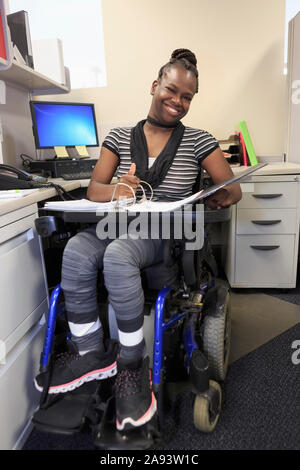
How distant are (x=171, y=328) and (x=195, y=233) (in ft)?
1.02

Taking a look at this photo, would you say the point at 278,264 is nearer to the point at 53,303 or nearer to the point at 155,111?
the point at 155,111

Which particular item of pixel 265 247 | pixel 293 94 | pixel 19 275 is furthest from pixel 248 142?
pixel 19 275

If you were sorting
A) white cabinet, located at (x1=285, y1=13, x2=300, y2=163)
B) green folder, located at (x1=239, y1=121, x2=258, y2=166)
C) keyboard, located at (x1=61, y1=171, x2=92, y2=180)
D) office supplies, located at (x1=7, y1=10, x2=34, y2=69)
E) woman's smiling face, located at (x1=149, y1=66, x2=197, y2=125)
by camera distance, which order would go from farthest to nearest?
green folder, located at (x1=239, y1=121, x2=258, y2=166) < white cabinet, located at (x1=285, y1=13, x2=300, y2=163) < office supplies, located at (x1=7, y1=10, x2=34, y2=69) < keyboard, located at (x1=61, y1=171, x2=92, y2=180) < woman's smiling face, located at (x1=149, y1=66, x2=197, y2=125)

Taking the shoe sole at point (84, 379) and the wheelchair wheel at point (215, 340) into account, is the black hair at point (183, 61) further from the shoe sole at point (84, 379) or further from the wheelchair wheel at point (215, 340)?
the shoe sole at point (84, 379)

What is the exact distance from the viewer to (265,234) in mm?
1781

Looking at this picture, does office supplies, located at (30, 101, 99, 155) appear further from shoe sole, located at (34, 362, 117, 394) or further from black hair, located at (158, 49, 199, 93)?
shoe sole, located at (34, 362, 117, 394)

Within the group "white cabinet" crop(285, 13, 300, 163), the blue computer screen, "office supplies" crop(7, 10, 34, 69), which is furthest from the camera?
"white cabinet" crop(285, 13, 300, 163)

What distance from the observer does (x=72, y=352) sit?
0.94 meters

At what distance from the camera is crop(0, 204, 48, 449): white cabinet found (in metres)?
0.82

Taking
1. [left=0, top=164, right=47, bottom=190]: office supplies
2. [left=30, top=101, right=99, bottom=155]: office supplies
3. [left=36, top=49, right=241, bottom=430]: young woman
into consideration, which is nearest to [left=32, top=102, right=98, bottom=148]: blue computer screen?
[left=30, top=101, right=99, bottom=155]: office supplies

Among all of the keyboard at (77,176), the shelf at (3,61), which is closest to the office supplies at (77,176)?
the keyboard at (77,176)

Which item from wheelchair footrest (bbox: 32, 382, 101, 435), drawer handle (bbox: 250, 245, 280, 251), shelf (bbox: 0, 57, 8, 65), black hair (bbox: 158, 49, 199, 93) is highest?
shelf (bbox: 0, 57, 8, 65)

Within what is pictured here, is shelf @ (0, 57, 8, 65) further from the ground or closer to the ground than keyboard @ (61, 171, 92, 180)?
further from the ground
